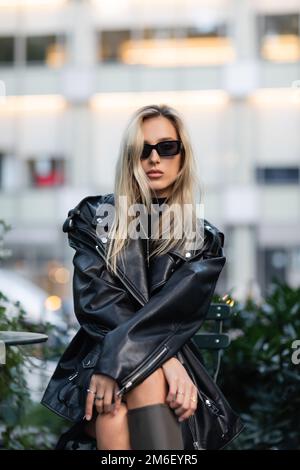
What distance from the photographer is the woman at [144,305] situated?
233 centimetres

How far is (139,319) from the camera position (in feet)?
7.88

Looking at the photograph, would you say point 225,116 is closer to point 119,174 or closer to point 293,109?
point 293,109

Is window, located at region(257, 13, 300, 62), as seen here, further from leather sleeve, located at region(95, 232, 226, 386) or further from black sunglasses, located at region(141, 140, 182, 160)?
leather sleeve, located at region(95, 232, 226, 386)

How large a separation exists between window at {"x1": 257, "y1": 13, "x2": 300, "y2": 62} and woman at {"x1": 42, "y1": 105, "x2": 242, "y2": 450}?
2285cm

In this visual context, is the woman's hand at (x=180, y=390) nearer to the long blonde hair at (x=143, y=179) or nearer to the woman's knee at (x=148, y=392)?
the woman's knee at (x=148, y=392)

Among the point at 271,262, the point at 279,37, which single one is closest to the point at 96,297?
the point at 271,262

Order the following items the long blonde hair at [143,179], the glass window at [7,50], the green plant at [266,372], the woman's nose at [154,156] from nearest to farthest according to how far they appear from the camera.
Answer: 1. the long blonde hair at [143,179]
2. the woman's nose at [154,156]
3. the green plant at [266,372]
4. the glass window at [7,50]

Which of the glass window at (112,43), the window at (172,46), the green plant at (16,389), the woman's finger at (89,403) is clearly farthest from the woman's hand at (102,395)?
the glass window at (112,43)

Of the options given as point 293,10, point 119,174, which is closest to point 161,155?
point 119,174

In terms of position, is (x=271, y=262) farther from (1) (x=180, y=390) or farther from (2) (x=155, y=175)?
(1) (x=180, y=390)

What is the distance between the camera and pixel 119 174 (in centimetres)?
274

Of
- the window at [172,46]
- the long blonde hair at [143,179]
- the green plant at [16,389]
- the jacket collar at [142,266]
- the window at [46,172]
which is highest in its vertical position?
the window at [172,46]
